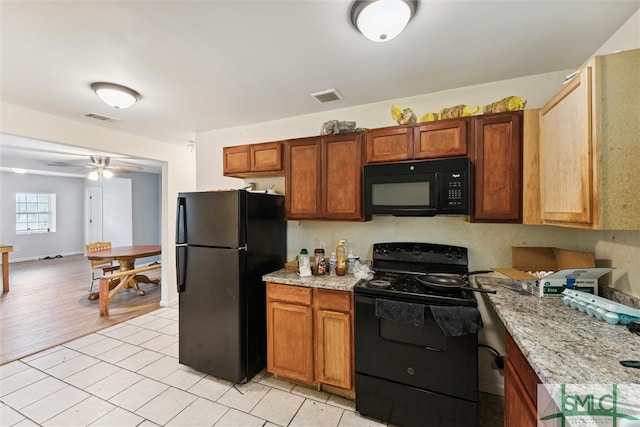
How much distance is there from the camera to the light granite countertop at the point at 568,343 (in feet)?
2.82

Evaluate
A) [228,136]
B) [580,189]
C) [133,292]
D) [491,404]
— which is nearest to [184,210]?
[228,136]

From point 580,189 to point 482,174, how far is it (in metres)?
0.61

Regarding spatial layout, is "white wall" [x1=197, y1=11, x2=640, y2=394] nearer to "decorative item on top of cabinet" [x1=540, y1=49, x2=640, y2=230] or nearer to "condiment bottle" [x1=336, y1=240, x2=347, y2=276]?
"condiment bottle" [x1=336, y1=240, x2=347, y2=276]

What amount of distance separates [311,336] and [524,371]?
139 cm

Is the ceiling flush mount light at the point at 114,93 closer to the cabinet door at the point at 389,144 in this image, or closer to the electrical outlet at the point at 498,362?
the cabinet door at the point at 389,144

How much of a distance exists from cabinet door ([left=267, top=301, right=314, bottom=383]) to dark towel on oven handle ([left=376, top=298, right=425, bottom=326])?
0.60 m

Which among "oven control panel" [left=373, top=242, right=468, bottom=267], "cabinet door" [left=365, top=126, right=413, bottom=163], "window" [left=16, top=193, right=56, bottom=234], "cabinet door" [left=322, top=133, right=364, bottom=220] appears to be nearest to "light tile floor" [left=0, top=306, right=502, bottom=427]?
"oven control panel" [left=373, top=242, right=468, bottom=267]

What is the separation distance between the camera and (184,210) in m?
2.42

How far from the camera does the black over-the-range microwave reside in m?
1.86

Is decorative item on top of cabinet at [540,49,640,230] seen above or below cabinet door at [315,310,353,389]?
above

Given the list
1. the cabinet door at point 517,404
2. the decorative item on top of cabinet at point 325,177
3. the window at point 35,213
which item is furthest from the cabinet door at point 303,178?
the window at point 35,213

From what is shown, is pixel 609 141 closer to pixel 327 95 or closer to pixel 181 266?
pixel 327 95

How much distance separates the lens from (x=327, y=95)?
2.39 m

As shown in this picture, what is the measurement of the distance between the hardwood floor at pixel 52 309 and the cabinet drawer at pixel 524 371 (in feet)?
14.0
